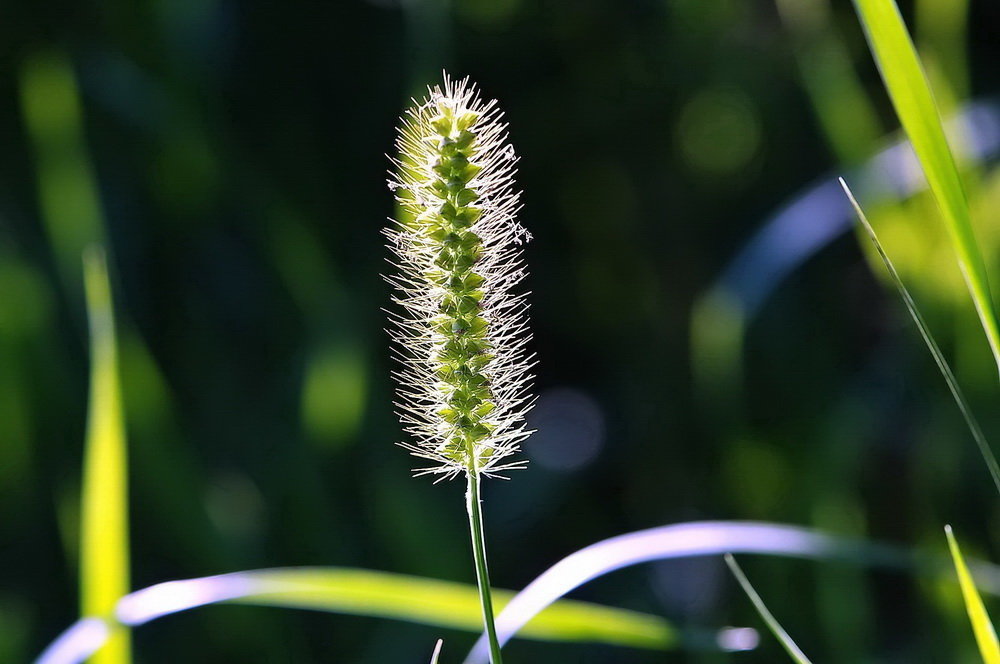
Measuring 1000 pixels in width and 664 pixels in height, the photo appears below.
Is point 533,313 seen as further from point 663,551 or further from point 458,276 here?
point 458,276

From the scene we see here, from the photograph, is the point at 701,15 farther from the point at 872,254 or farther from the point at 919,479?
the point at 919,479

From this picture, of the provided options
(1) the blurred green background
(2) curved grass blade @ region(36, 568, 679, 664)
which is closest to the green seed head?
(2) curved grass blade @ region(36, 568, 679, 664)

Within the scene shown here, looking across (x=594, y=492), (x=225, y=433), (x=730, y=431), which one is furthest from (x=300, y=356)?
(x=730, y=431)

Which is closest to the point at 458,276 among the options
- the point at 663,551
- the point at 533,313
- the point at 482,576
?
the point at 482,576

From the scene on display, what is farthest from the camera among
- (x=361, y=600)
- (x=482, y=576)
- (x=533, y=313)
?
(x=533, y=313)

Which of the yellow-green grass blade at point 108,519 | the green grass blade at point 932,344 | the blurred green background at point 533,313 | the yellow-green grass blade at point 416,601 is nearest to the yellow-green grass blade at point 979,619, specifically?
the green grass blade at point 932,344
